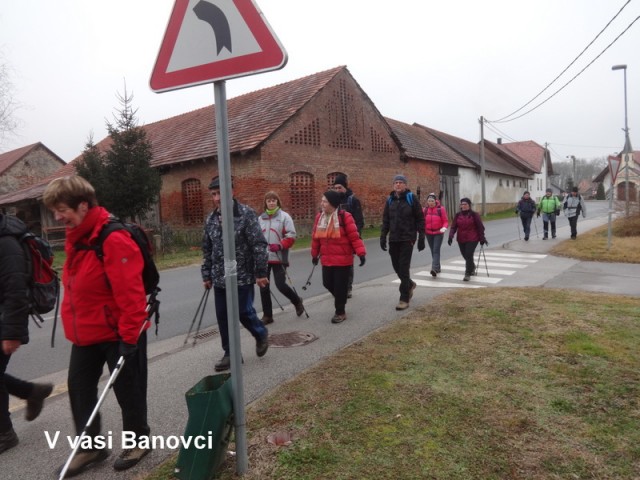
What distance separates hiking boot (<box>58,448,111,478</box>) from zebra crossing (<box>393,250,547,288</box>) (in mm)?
6673

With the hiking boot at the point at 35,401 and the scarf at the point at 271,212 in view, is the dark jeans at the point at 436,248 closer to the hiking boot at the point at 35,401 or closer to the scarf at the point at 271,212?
the scarf at the point at 271,212

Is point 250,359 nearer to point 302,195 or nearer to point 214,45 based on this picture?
point 214,45

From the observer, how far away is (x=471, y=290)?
7.71 m

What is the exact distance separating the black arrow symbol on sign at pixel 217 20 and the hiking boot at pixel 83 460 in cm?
256

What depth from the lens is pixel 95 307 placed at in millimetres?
2762

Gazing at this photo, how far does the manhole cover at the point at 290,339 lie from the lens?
5309 mm

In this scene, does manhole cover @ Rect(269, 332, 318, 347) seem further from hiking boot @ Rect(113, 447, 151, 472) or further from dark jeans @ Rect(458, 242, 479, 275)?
dark jeans @ Rect(458, 242, 479, 275)

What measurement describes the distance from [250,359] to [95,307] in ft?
7.68

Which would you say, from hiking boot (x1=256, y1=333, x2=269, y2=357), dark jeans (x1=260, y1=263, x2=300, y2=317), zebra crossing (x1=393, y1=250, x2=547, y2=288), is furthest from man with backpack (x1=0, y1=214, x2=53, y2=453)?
zebra crossing (x1=393, y1=250, x2=547, y2=288)

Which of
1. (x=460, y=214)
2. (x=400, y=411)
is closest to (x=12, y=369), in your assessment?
(x=400, y=411)

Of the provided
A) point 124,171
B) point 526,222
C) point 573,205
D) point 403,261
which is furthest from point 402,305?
point 124,171

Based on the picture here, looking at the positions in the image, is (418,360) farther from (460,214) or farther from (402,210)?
(460,214)

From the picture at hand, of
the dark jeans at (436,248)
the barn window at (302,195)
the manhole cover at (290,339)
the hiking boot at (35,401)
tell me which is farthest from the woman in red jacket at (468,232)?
the barn window at (302,195)

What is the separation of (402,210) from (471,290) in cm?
206
